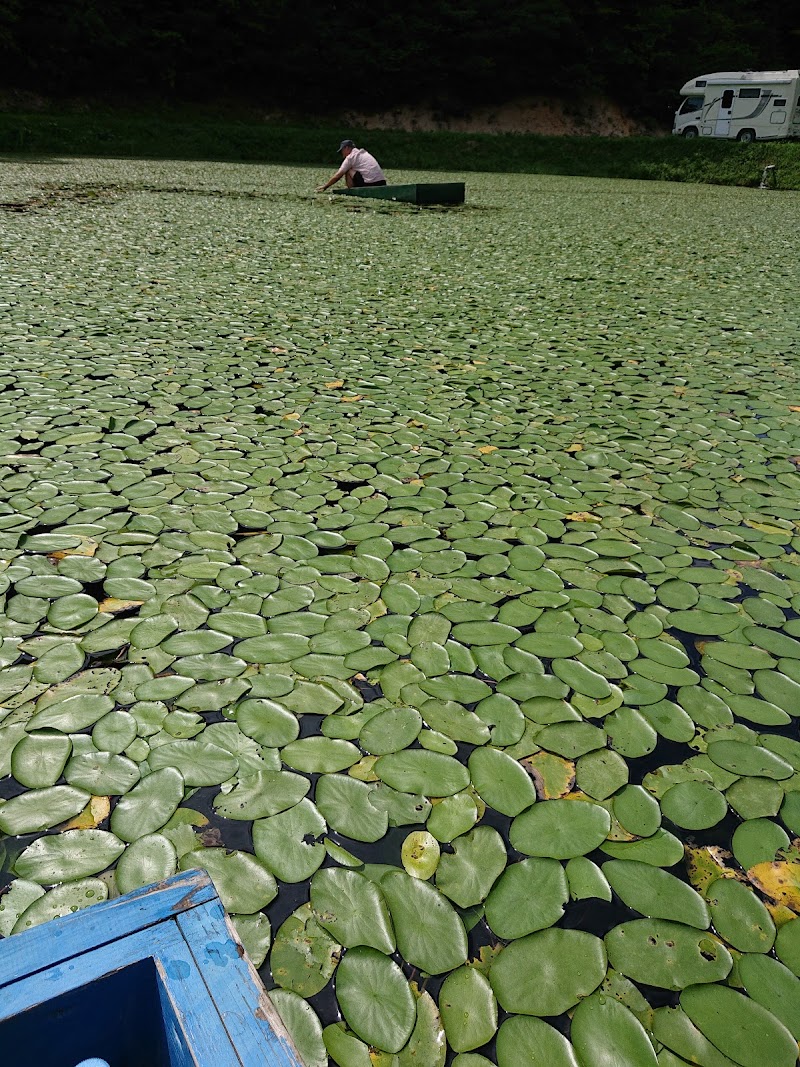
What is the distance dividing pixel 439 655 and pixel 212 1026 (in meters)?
0.73

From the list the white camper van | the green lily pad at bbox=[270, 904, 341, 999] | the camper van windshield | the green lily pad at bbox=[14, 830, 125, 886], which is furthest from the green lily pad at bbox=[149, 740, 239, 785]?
the camper van windshield

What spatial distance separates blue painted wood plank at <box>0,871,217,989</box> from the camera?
1.39ft

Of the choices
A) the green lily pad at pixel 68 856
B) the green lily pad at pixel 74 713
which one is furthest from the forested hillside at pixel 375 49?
the green lily pad at pixel 68 856

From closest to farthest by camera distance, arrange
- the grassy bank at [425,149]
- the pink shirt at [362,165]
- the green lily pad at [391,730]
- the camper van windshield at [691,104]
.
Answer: the green lily pad at [391,730], the pink shirt at [362,165], the grassy bank at [425,149], the camper van windshield at [691,104]

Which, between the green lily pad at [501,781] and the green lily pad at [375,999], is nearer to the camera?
the green lily pad at [375,999]

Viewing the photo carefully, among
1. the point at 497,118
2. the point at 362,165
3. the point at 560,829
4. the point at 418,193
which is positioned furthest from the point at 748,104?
the point at 560,829

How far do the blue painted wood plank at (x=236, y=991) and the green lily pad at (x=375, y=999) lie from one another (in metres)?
0.27

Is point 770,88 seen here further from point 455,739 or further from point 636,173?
point 455,739

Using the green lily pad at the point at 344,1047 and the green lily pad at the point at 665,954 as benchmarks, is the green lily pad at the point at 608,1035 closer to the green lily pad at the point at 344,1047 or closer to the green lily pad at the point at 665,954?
the green lily pad at the point at 665,954

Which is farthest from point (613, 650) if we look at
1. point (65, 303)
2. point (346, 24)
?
point (346, 24)

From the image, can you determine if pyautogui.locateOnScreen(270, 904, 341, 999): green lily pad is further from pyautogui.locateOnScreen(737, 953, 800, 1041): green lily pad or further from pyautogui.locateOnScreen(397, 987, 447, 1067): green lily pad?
pyautogui.locateOnScreen(737, 953, 800, 1041): green lily pad

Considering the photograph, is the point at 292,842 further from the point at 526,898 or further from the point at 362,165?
the point at 362,165

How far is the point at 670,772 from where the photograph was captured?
0.92 m

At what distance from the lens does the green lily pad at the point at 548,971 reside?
0.66 metres
